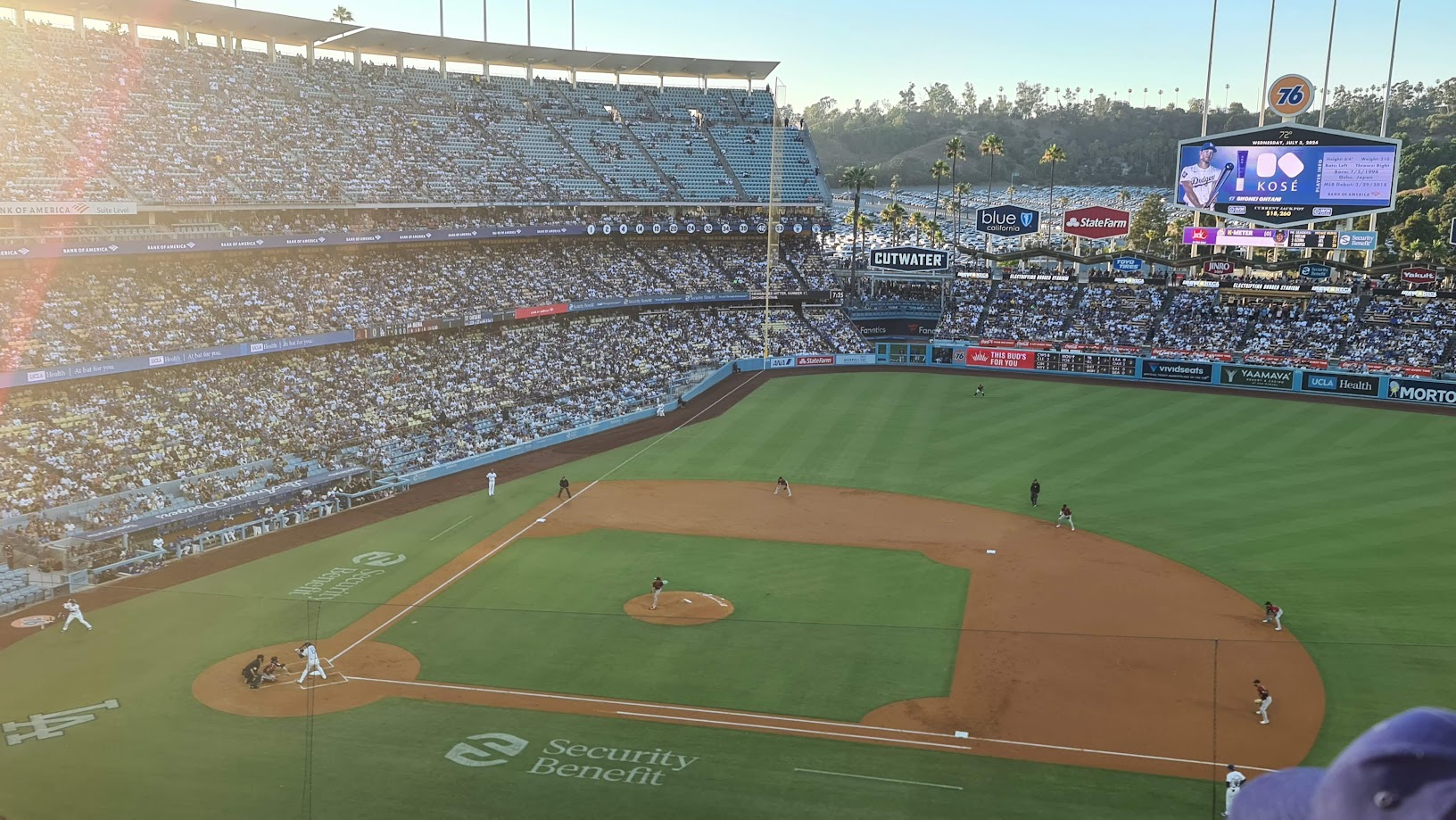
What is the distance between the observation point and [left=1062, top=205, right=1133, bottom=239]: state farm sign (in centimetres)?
7631

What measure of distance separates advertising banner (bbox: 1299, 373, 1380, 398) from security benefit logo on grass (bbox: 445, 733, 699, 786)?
2133 inches

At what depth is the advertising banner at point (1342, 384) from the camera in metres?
60.6

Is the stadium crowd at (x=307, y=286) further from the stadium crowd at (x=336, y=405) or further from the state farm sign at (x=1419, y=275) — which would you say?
the state farm sign at (x=1419, y=275)

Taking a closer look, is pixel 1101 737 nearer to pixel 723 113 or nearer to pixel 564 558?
pixel 564 558

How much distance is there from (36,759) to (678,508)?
916 inches

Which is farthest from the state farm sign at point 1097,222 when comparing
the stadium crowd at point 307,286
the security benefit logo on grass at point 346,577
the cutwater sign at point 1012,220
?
the security benefit logo on grass at point 346,577

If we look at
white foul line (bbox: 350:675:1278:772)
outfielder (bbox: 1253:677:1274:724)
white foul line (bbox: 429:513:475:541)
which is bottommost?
white foul line (bbox: 350:675:1278:772)

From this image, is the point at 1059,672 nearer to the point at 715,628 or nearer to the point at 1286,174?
the point at 715,628

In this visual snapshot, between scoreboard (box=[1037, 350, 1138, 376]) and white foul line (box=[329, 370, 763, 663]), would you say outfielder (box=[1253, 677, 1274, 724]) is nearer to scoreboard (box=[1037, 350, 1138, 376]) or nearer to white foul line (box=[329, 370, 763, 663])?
white foul line (box=[329, 370, 763, 663])

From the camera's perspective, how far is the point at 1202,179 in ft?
220

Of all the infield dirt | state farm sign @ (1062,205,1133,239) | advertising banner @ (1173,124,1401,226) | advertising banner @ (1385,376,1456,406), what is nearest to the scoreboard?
advertising banner @ (1173,124,1401,226)

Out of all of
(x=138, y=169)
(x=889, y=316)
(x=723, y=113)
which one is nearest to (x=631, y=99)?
(x=723, y=113)

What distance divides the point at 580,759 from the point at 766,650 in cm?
689

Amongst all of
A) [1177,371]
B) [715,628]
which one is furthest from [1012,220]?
[715,628]
